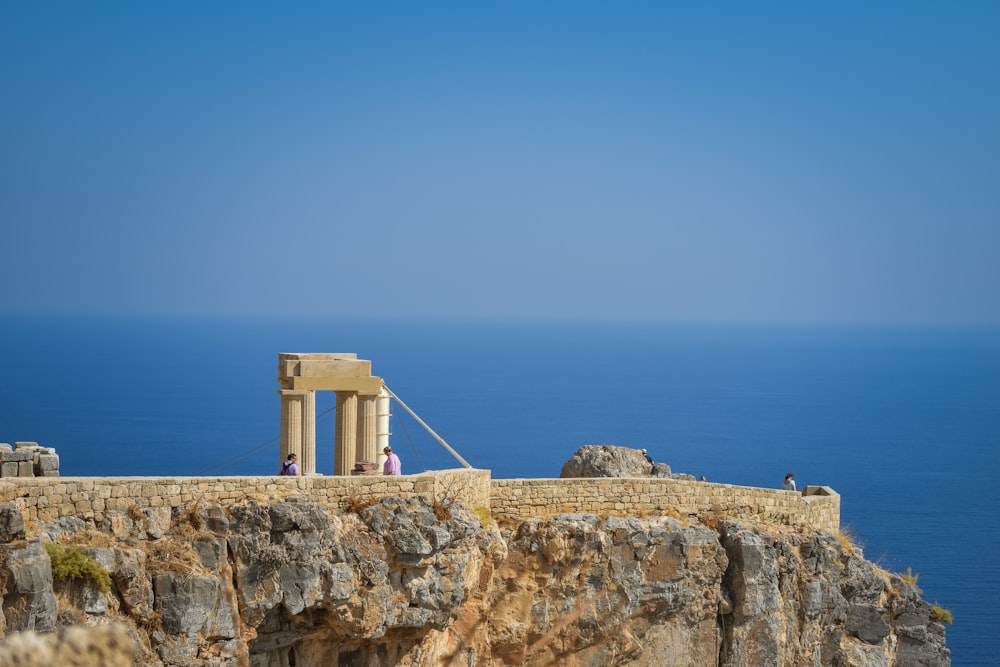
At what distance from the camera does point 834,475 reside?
371 feet

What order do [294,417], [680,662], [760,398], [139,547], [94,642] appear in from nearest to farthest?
[94,642] < [139,547] < [294,417] < [680,662] < [760,398]

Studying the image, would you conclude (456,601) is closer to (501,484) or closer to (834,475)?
(501,484)

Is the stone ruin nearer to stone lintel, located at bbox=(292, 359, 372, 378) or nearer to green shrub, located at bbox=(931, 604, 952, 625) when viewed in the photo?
stone lintel, located at bbox=(292, 359, 372, 378)

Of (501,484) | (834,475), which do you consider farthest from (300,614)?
(834,475)

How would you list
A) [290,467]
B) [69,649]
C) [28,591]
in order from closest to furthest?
[69,649] < [28,591] < [290,467]

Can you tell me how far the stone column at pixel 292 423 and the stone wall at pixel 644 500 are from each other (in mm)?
4426

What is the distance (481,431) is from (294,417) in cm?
9393

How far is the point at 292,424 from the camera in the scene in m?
33.6

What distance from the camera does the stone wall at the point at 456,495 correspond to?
27953 millimetres

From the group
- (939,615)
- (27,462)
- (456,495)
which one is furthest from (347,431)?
(939,615)

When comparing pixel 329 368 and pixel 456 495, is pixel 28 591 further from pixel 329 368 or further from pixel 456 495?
pixel 456 495

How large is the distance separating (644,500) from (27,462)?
1404 centimetres

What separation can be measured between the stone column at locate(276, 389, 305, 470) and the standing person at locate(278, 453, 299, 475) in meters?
0.49

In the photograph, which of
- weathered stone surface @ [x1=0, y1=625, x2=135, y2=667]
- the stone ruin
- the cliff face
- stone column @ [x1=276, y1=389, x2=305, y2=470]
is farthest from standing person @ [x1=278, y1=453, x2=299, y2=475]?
weathered stone surface @ [x1=0, y1=625, x2=135, y2=667]
